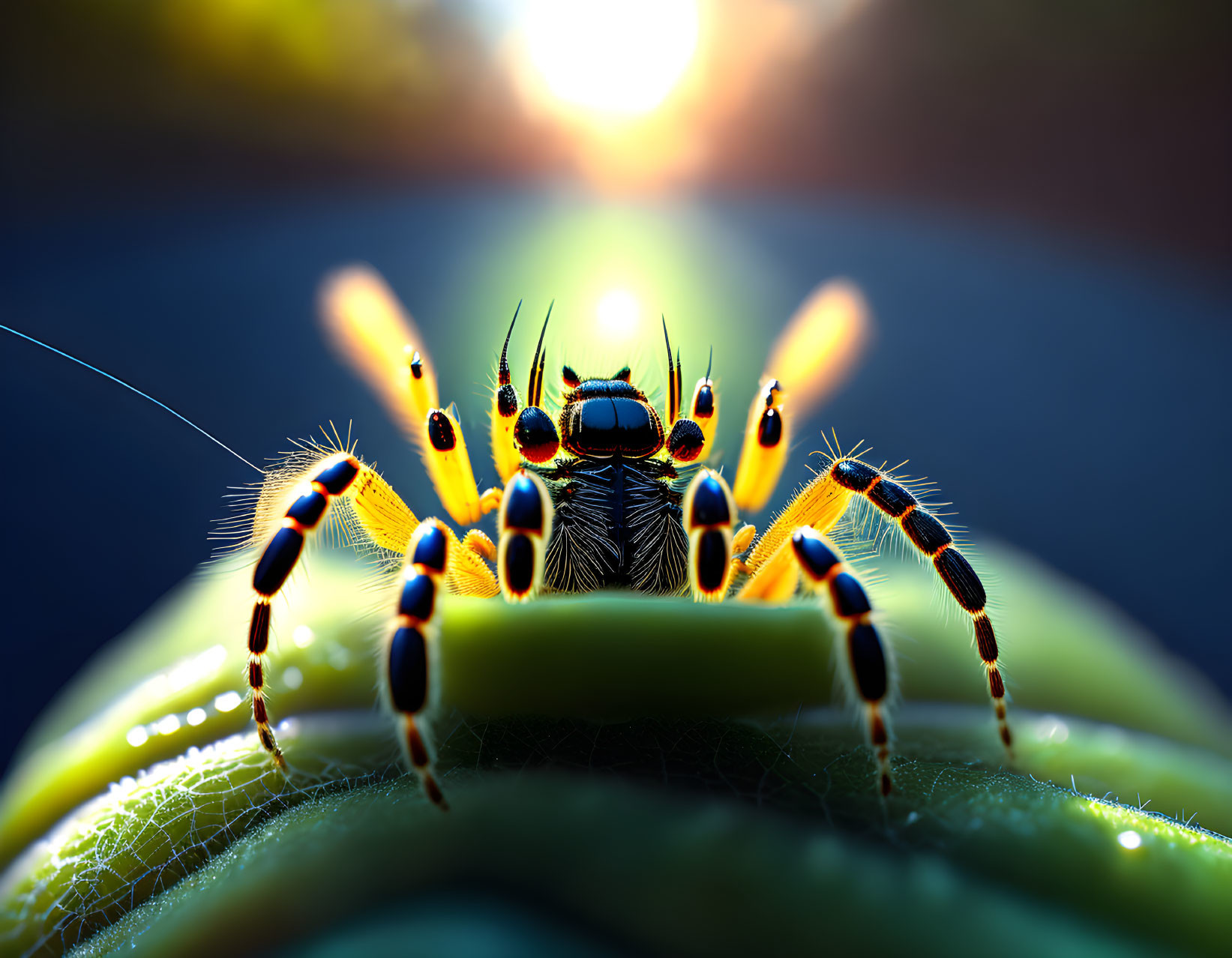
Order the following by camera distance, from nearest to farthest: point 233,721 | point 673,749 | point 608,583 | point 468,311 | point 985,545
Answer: point 673,749
point 233,721
point 608,583
point 985,545
point 468,311

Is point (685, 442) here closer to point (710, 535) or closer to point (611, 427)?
point (611, 427)

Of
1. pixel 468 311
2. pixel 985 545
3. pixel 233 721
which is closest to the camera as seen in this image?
pixel 233 721

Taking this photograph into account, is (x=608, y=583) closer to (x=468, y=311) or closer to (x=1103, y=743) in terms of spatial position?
(x=1103, y=743)

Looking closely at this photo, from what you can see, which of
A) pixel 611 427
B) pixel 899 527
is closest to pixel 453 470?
pixel 611 427

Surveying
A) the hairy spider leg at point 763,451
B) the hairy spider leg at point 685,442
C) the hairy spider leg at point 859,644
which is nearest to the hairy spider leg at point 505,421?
the hairy spider leg at point 685,442

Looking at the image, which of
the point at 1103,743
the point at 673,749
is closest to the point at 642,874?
the point at 673,749

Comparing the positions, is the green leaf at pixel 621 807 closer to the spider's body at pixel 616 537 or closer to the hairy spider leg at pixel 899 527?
the hairy spider leg at pixel 899 527

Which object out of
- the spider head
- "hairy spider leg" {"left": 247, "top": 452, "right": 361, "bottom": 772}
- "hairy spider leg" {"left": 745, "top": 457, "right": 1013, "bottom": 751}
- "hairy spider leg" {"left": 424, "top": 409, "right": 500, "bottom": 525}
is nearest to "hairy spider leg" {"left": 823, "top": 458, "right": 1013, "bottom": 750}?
"hairy spider leg" {"left": 745, "top": 457, "right": 1013, "bottom": 751}
